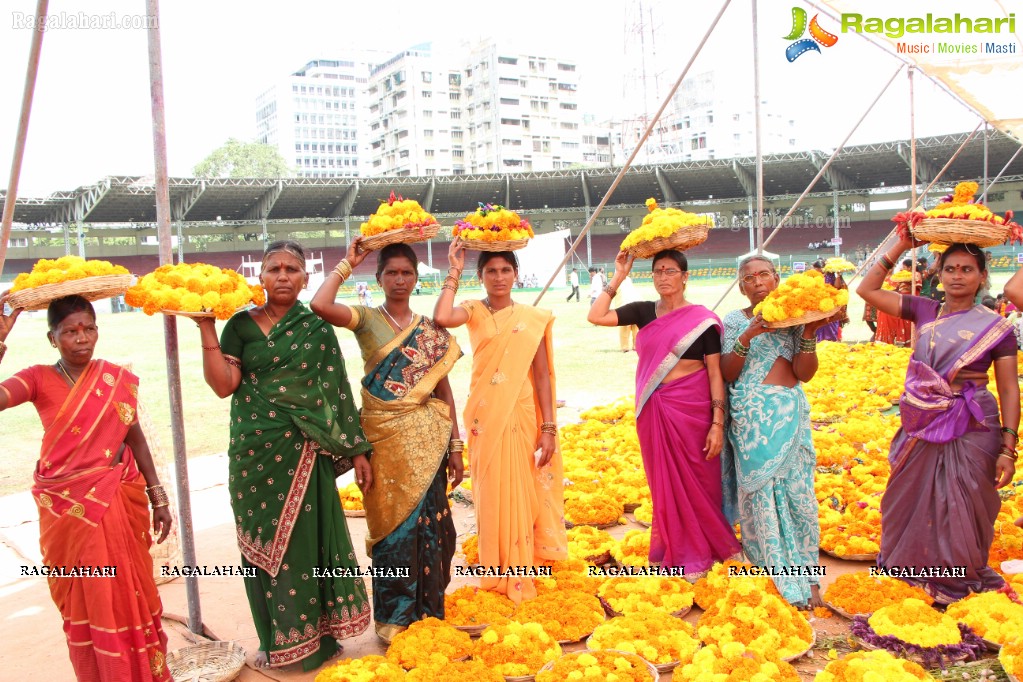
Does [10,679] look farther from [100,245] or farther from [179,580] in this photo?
[100,245]

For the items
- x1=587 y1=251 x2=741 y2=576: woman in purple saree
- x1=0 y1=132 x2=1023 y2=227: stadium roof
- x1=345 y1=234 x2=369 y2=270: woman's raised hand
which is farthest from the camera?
x1=0 y1=132 x2=1023 y2=227: stadium roof

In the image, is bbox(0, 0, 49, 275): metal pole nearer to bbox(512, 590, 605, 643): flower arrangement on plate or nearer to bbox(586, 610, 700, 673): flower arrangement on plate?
bbox(512, 590, 605, 643): flower arrangement on plate

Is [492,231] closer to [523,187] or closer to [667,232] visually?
[667,232]

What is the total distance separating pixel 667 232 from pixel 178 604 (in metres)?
3.54

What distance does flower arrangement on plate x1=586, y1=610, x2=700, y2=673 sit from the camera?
3.50m

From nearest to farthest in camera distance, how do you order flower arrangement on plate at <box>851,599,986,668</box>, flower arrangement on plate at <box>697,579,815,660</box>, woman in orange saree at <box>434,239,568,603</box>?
flower arrangement on plate at <box>851,599,986,668</box> → flower arrangement on plate at <box>697,579,815,660</box> → woman in orange saree at <box>434,239,568,603</box>

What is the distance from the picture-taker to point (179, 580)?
498 centimetres

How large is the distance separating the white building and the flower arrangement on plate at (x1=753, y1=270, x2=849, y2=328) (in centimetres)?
11570

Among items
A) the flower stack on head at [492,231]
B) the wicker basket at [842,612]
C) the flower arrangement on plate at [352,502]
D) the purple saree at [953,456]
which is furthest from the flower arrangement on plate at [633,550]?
the flower arrangement on plate at [352,502]

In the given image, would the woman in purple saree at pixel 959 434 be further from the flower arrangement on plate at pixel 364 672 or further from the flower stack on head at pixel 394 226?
the flower arrangement on plate at pixel 364 672

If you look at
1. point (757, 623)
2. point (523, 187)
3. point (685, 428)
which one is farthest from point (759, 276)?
point (523, 187)

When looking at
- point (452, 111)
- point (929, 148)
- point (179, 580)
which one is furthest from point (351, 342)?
point (452, 111)

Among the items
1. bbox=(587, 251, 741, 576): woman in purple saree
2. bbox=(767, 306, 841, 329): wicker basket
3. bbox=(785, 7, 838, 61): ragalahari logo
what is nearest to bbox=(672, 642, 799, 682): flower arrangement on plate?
bbox=(587, 251, 741, 576): woman in purple saree

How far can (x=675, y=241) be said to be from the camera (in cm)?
434
